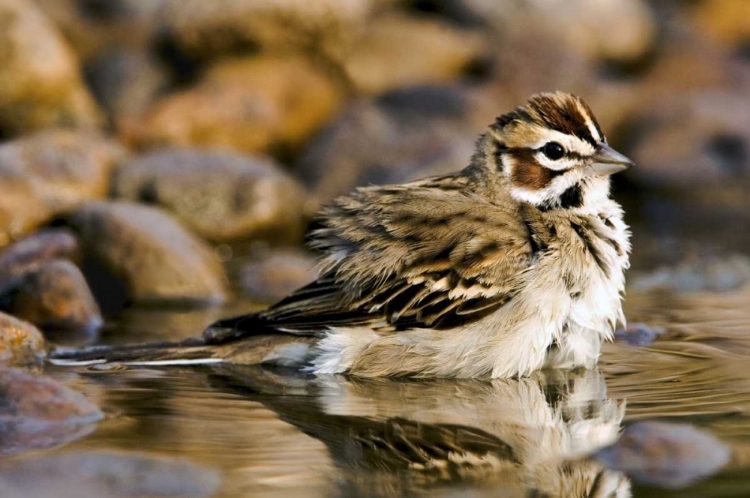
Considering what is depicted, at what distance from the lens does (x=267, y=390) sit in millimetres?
6441

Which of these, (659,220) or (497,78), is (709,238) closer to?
(659,220)

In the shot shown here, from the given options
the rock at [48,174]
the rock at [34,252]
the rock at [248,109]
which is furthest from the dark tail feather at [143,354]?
the rock at [248,109]

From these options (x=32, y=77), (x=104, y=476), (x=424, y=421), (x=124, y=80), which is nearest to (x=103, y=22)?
(x=124, y=80)

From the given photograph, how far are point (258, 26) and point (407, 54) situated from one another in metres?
2.03

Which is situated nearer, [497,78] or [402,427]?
[402,427]

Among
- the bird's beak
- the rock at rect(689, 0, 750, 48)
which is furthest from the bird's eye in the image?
the rock at rect(689, 0, 750, 48)

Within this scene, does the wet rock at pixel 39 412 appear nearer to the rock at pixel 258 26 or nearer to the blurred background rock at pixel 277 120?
the blurred background rock at pixel 277 120

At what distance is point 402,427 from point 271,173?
6460 millimetres

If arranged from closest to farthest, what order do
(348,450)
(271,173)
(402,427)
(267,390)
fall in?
(348,450)
(402,427)
(267,390)
(271,173)

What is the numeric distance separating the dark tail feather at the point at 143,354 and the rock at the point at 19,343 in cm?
9

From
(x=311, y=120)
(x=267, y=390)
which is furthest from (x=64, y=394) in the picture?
(x=311, y=120)

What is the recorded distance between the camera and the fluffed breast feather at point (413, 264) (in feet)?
22.0

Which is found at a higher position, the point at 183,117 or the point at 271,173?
the point at 183,117

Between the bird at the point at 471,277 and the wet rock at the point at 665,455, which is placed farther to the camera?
the bird at the point at 471,277
